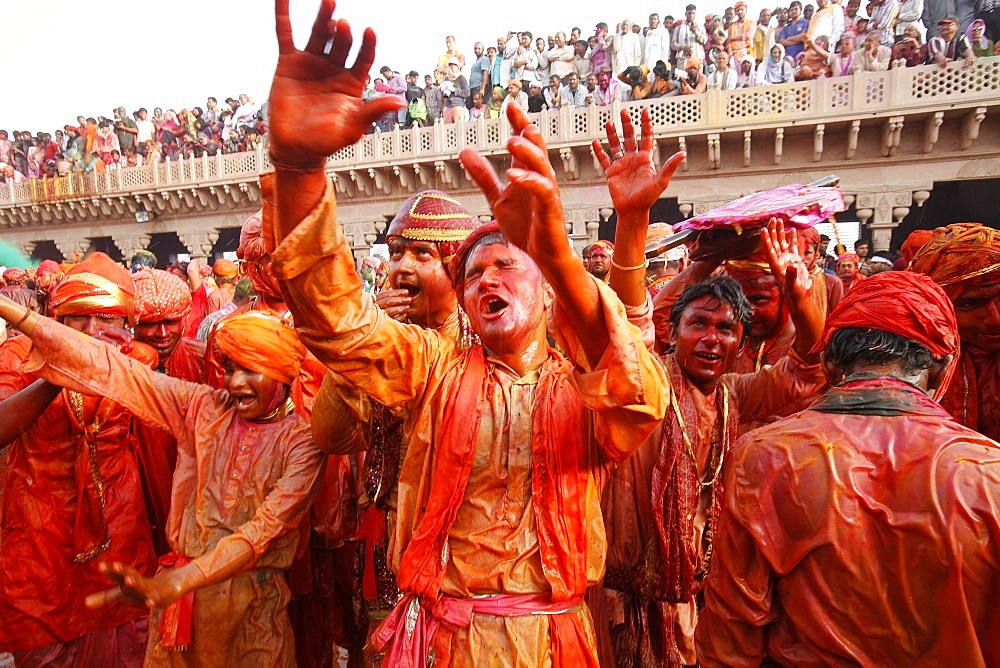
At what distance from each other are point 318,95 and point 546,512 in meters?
1.17

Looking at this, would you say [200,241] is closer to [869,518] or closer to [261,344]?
[261,344]

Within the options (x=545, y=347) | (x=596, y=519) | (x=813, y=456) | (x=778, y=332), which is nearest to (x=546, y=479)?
(x=596, y=519)

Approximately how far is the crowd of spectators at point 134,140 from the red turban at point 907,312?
71.3ft

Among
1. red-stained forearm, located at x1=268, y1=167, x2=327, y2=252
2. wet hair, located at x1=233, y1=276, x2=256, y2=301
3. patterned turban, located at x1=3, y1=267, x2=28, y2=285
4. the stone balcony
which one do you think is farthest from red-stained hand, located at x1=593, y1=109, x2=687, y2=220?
the stone balcony

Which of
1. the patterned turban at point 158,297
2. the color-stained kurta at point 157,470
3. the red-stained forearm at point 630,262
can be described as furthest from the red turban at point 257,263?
the red-stained forearm at point 630,262

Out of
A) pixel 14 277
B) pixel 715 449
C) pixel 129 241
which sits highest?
pixel 14 277

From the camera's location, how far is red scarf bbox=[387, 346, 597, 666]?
1699mm

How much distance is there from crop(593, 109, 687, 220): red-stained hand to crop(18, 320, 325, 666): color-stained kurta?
1546 mm

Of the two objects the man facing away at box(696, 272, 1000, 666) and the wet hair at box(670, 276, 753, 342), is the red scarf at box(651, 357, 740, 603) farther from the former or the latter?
the man facing away at box(696, 272, 1000, 666)

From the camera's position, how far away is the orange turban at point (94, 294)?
9.60 ft

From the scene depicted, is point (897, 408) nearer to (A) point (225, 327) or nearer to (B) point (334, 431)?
(B) point (334, 431)

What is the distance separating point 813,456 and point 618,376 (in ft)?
1.94

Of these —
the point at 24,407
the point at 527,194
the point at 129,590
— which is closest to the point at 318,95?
the point at 527,194

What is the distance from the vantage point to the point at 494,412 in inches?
70.8
